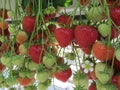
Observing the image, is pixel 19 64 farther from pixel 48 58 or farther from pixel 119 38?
pixel 119 38

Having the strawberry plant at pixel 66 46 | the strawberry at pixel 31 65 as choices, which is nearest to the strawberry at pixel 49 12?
the strawberry plant at pixel 66 46

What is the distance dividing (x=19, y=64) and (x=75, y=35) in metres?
0.14

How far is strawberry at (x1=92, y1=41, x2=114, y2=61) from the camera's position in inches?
19.2

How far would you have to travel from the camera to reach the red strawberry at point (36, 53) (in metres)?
0.59

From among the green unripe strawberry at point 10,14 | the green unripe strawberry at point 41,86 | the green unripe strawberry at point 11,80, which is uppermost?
the green unripe strawberry at point 10,14

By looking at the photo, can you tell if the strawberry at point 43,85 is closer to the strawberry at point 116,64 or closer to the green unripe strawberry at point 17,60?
the green unripe strawberry at point 17,60

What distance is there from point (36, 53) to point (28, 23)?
0.07 m

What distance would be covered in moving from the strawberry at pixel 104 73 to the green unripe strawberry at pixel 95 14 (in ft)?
0.25

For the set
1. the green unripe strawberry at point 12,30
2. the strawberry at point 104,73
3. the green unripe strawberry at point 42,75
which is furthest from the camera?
→ the green unripe strawberry at point 12,30

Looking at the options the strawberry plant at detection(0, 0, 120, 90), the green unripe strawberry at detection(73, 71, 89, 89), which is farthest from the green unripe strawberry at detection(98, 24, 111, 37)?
the green unripe strawberry at detection(73, 71, 89, 89)

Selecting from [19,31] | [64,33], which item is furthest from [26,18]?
[64,33]

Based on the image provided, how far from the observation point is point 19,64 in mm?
616

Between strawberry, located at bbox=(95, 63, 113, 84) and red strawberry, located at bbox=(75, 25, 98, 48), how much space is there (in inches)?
1.9

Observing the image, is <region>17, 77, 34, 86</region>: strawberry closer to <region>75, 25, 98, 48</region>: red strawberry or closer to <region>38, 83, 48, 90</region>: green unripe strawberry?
<region>38, 83, 48, 90</region>: green unripe strawberry
